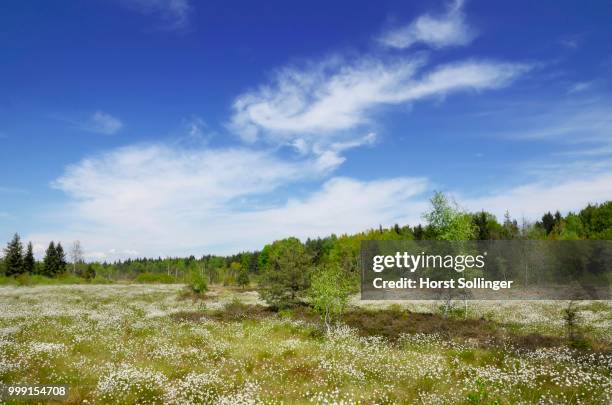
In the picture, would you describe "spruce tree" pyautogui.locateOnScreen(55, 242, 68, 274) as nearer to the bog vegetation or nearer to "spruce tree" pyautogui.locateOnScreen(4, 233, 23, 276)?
"spruce tree" pyautogui.locateOnScreen(4, 233, 23, 276)

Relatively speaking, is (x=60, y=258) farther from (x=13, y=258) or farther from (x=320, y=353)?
(x=320, y=353)

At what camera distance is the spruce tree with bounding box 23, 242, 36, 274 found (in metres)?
96.7

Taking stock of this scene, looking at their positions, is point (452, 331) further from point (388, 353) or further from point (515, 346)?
point (388, 353)

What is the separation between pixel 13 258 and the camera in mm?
93750

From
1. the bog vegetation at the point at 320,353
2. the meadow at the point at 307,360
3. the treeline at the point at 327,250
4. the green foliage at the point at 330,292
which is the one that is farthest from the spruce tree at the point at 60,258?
the green foliage at the point at 330,292

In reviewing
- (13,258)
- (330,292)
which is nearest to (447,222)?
(330,292)

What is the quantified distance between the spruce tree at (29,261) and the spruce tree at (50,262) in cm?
276

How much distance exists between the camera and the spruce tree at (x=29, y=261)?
9668 cm

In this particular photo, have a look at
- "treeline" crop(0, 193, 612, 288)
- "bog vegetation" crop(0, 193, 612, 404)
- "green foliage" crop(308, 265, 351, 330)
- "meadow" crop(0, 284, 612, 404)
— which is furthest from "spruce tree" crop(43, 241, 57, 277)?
"green foliage" crop(308, 265, 351, 330)

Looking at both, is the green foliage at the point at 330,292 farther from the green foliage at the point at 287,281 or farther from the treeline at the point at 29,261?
the treeline at the point at 29,261

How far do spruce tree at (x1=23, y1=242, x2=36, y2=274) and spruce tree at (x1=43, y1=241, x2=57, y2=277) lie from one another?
2758 mm

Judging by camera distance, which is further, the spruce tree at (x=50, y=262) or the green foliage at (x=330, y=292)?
the spruce tree at (x=50, y=262)

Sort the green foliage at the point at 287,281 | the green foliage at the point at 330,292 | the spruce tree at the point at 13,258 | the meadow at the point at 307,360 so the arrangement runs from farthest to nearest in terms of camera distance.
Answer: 1. the spruce tree at the point at 13,258
2. the green foliage at the point at 287,281
3. the green foliage at the point at 330,292
4. the meadow at the point at 307,360

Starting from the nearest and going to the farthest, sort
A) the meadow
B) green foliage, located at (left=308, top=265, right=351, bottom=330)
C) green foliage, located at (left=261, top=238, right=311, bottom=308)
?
the meadow < green foliage, located at (left=308, top=265, right=351, bottom=330) < green foliage, located at (left=261, top=238, right=311, bottom=308)
